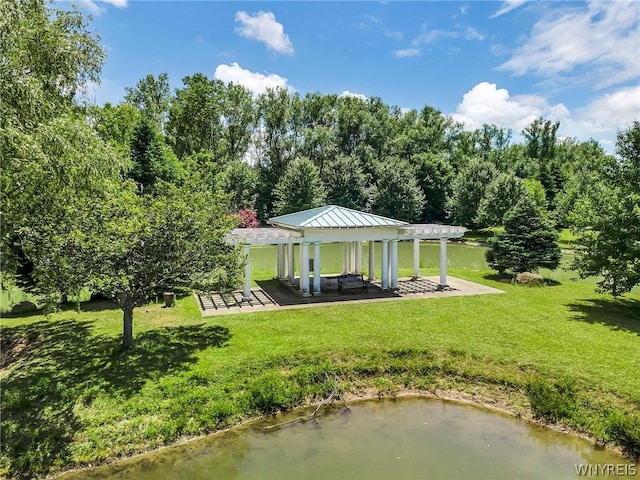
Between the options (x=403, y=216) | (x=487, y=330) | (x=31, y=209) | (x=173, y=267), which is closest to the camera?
(x=31, y=209)

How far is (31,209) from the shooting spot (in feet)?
30.4

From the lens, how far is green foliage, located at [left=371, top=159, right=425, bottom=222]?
45.5 metres

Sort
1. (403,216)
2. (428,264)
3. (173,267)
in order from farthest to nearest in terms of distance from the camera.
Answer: (403,216)
(428,264)
(173,267)

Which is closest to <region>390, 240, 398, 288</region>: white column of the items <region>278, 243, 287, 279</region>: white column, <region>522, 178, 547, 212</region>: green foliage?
<region>278, 243, 287, 279</region>: white column

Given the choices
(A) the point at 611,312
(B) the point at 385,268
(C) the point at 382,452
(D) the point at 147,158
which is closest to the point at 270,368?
(C) the point at 382,452

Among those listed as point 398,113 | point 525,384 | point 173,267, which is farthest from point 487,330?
point 398,113

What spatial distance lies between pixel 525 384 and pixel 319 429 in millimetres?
4911

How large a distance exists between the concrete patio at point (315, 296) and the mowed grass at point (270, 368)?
117cm

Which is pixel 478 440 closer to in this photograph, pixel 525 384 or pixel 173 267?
pixel 525 384

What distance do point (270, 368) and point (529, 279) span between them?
14.8m

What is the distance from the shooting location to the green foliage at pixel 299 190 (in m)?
42.5

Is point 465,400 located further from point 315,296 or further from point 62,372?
point 62,372

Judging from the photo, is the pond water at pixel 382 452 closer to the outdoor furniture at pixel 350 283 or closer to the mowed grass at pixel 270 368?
the mowed grass at pixel 270 368

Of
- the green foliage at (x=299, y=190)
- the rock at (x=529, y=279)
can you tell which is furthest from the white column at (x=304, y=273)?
the green foliage at (x=299, y=190)
